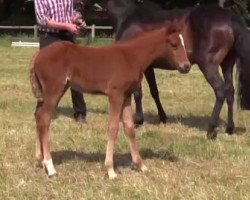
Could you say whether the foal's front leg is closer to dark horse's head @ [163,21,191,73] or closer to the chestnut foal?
the chestnut foal

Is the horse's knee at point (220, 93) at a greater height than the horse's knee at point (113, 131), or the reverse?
the horse's knee at point (113, 131)

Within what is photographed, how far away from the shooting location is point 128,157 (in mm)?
6812

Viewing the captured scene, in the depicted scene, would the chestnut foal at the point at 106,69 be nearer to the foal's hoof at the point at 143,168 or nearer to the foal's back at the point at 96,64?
the foal's back at the point at 96,64

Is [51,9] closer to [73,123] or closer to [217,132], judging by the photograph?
[73,123]

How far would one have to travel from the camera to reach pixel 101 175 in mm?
5961

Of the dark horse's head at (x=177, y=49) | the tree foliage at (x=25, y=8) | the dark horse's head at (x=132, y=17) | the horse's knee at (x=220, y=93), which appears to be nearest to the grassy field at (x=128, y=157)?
the horse's knee at (x=220, y=93)

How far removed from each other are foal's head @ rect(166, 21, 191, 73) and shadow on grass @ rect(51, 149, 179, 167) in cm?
134

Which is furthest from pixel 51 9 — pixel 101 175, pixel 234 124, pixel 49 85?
pixel 234 124

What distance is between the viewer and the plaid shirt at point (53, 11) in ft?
23.7

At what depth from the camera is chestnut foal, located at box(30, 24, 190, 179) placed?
227 inches

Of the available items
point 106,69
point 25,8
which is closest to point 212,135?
point 106,69

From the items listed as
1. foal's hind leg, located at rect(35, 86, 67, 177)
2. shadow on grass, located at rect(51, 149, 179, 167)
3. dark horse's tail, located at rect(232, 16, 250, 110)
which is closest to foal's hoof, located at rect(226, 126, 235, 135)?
dark horse's tail, located at rect(232, 16, 250, 110)

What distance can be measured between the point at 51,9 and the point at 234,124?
3.37 metres

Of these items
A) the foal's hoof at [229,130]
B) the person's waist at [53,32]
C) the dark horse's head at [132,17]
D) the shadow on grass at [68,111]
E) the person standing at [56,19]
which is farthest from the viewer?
the shadow on grass at [68,111]
